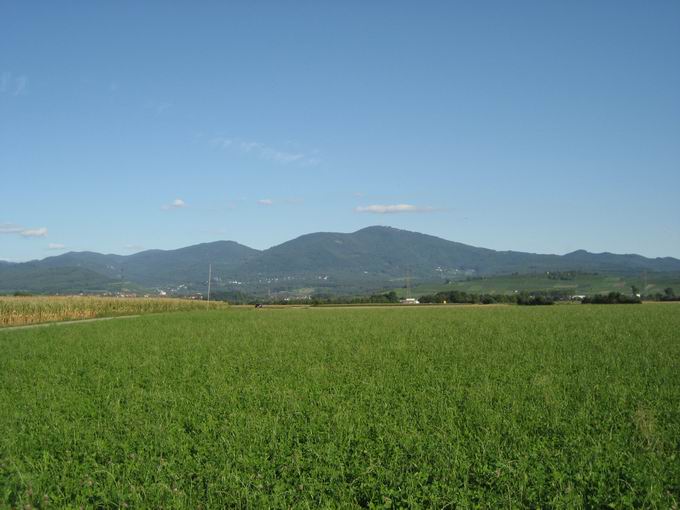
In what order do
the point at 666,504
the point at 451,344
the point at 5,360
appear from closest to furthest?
the point at 666,504 → the point at 5,360 → the point at 451,344

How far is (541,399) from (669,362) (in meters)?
8.40

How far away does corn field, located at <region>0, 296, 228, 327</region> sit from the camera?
50.4m

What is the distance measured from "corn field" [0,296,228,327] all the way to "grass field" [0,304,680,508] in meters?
32.9

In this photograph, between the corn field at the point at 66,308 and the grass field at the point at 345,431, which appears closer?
the grass field at the point at 345,431

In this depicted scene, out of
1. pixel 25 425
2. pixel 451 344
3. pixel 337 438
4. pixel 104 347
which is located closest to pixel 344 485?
pixel 337 438

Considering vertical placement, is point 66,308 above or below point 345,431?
above

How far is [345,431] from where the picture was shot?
34.1 ft

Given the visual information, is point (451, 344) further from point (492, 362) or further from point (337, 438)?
point (337, 438)

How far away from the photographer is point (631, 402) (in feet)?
41.6

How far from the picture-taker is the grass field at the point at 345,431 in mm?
7922

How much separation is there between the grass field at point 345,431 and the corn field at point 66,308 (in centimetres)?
3294

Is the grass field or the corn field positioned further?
the corn field

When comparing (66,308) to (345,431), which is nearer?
(345,431)

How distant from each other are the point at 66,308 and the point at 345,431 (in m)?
53.3
